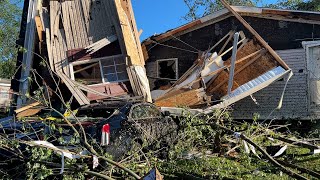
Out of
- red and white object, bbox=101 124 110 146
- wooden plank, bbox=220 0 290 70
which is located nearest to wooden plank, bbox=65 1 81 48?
wooden plank, bbox=220 0 290 70

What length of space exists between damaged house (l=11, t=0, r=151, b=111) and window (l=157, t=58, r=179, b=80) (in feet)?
8.97

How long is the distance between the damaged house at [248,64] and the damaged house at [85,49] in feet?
4.49

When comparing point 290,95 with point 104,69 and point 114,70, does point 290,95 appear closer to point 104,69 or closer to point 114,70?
point 114,70

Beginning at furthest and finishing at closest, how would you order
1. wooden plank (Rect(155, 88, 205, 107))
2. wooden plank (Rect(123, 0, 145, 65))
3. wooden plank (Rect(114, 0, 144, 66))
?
wooden plank (Rect(123, 0, 145, 65)) → wooden plank (Rect(114, 0, 144, 66)) → wooden plank (Rect(155, 88, 205, 107))

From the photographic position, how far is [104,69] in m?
14.5

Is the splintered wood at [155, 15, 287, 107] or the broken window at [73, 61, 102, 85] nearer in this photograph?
the splintered wood at [155, 15, 287, 107]

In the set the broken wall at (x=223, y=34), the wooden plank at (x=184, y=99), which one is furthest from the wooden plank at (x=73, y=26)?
the broken wall at (x=223, y=34)

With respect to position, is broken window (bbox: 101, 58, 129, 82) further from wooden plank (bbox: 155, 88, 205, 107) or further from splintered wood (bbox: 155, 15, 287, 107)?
wooden plank (bbox: 155, 88, 205, 107)

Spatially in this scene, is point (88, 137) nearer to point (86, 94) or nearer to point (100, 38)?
point (86, 94)

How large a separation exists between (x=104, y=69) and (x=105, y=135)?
283 inches

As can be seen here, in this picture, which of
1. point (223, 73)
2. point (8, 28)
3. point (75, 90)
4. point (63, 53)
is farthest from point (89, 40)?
point (8, 28)

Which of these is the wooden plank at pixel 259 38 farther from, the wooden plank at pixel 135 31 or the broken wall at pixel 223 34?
the wooden plank at pixel 135 31

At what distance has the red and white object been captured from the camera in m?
7.45

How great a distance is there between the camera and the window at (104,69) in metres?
14.3
